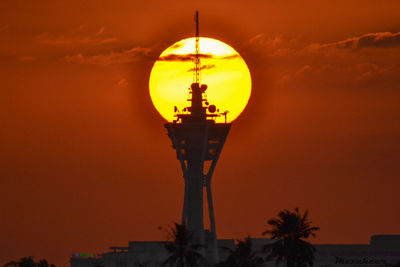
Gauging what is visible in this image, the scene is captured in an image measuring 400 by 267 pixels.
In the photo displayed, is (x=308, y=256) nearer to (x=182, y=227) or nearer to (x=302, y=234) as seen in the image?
Result: (x=302, y=234)

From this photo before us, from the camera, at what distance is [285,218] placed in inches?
7859

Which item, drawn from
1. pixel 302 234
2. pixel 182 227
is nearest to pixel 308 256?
pixel 302 234

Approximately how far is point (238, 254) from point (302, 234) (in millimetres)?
10020

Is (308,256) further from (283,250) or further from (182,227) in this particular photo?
(182,227)

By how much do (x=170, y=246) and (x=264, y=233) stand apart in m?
12.3

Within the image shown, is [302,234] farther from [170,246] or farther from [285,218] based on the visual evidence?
[170,246]

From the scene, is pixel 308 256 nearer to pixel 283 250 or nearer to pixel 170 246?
pixel 283 250

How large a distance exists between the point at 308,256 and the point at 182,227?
55.3ft

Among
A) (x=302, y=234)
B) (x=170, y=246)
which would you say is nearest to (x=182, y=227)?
(x=170, y=246)

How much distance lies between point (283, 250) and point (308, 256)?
134 inches

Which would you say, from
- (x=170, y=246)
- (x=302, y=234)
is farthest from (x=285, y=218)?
(x=170, y=246)

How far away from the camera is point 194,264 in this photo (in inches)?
7810

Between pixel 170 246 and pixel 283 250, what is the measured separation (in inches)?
580

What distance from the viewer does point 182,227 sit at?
19888 cm
